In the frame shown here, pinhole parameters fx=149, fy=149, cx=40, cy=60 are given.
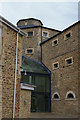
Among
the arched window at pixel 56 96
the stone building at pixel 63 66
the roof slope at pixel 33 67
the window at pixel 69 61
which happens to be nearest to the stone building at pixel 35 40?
the stone building at pixel 63 66

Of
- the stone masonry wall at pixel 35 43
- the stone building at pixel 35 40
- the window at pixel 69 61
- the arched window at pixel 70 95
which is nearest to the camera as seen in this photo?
the arched window at pixel 70 95

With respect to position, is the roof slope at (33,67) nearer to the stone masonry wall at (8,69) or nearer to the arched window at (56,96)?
the arched window at (56,96)

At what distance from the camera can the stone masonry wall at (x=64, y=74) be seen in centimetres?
1593

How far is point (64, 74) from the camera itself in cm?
1747

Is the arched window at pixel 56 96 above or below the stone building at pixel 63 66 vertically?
below

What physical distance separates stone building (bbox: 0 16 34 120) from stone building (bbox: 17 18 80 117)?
7082 millimetres

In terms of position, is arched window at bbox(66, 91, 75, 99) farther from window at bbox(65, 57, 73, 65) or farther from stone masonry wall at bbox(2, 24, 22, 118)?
stone masonry wall at bbox(2, 24, 22, 118)

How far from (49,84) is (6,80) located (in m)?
11.0

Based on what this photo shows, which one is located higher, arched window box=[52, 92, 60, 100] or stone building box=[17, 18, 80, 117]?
stone building box=[17, 18, 80, 117]

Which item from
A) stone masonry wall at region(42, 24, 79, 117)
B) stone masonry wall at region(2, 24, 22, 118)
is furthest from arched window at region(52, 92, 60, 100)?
stone masonry wall at region(2, 24, 22, 118)

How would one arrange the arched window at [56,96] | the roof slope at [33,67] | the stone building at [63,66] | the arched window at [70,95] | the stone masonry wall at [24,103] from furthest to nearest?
the roof slope at [33,67], the arched window at [56,96], the arched window at [70,95], the stone building at [63,66], the stone masonry wall at [24,103]

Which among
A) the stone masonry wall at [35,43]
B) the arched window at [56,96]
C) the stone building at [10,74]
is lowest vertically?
the arched window at [56,96]

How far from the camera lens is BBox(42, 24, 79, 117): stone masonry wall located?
1593 cm

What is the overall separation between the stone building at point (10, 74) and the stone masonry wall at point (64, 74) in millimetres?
7072
